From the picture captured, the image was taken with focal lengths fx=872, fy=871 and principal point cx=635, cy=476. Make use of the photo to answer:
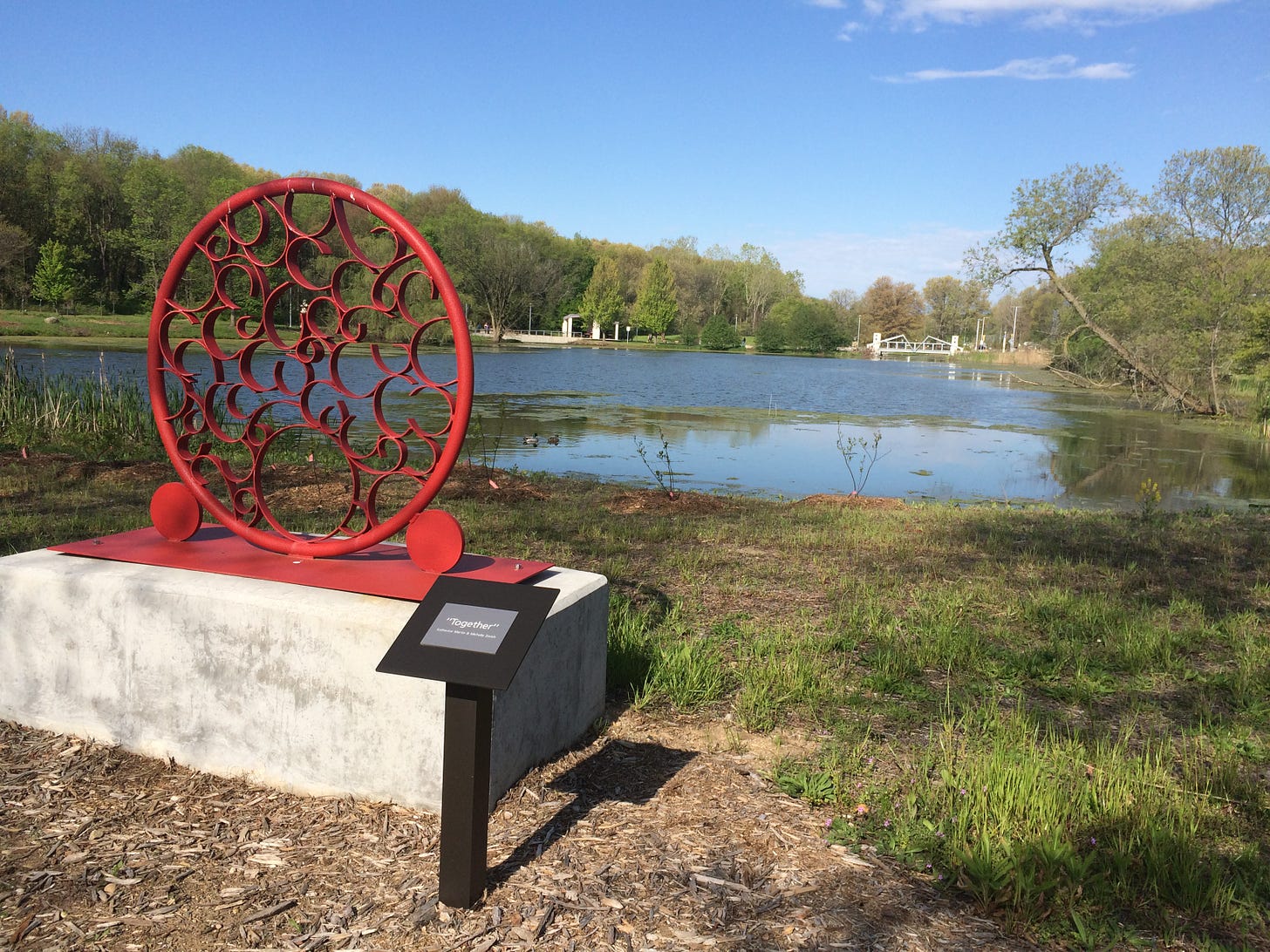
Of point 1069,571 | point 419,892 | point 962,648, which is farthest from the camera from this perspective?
point 1069,571

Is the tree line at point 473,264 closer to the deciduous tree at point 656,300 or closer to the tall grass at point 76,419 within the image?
the deciduous tree at point 656,300

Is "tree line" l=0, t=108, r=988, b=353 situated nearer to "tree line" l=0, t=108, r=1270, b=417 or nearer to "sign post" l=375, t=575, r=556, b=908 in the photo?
"tree line" l=0, t=108, r=1270, b=417

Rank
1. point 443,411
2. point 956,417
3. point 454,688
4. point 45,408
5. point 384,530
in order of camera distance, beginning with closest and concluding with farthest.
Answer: point 454,688 < point 384,530 < point 45,408 < point 443,411 < point 956,417

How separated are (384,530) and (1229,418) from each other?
98.2 feet

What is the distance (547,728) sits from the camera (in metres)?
3.33

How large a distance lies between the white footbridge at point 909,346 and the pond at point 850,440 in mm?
79073

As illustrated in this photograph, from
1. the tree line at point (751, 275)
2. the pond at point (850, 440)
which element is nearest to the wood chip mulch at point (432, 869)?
the pond at point (850, 440)

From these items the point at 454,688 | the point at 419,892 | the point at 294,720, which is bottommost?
the point at 419,892

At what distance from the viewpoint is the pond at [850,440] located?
45.2 feet

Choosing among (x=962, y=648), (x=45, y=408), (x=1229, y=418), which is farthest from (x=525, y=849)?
(x=1229, y=418)

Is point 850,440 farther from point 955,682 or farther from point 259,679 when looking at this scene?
point 259,679

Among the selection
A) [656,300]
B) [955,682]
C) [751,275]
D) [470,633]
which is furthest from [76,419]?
[751,275]

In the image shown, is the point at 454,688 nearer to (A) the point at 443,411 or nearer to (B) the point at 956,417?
(A) the point at 443,411

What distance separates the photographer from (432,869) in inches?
105
